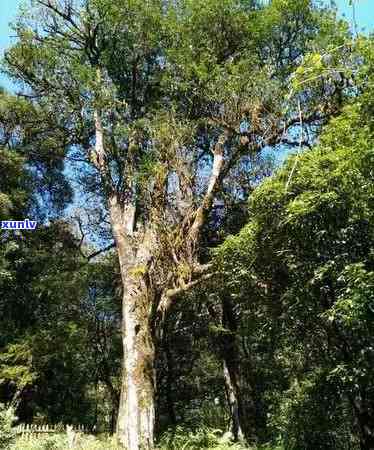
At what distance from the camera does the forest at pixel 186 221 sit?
10305 mm

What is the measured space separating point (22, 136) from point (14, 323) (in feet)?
22.2

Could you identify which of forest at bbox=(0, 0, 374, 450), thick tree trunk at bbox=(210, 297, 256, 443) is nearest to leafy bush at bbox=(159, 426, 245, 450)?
forest at bbox=(0, 0, 374, 450)

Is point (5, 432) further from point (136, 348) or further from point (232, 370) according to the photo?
point (232, 370)

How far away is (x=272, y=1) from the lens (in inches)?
652

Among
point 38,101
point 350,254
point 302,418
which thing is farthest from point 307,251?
point 38,101

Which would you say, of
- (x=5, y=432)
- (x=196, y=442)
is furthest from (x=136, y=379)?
(x=5, y=432)

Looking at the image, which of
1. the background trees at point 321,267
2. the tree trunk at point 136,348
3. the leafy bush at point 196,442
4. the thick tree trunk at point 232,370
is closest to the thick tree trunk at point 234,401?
the thick tree trunk at point 232,370

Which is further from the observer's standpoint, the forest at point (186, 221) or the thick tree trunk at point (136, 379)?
the thick tree trunk at point (136, 379)

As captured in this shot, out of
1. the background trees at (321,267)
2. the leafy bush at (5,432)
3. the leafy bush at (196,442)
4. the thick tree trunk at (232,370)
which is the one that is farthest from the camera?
the thick tree trunk at (232,370)

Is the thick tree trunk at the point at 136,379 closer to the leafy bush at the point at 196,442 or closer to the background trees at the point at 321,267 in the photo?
the leafy bush at the point at 196,442

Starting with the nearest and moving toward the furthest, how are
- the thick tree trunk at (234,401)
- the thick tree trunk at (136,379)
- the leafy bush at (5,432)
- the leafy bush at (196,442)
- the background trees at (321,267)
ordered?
the leafy bush at (5,432), the background trees at (321,267), the leafy bush at (196,442), the thick tree trunk at (136,379), the thick tree trunk at (234,401)

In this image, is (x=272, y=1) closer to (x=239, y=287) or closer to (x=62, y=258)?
(x=239, y=287)

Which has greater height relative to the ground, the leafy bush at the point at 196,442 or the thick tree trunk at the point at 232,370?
the thick tree trunk at the point at 232,370

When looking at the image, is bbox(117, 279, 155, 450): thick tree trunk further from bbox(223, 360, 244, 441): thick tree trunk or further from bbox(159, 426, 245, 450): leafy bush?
bbox(223, 360, 244, 441): thick tree trunk
